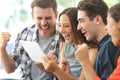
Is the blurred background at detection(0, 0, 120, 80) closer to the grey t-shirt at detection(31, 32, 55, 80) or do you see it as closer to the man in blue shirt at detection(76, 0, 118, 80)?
the grey t-shirt at detection(31, 32, 55, 80)

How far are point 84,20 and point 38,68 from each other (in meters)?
0.46

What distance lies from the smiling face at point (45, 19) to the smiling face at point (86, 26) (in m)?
0.25

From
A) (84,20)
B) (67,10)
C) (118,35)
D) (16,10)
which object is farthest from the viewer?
(16,10)

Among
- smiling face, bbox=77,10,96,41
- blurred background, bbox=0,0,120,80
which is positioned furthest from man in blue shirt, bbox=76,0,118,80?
blurred background, bbox=0,0,120,80

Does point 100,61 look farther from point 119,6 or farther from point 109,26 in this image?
point 119,6

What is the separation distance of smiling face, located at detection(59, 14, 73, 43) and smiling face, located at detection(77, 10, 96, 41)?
0.42 ft

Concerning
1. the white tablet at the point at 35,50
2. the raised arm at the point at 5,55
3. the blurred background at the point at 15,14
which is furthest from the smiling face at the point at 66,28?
the blurred background at the point at 15,14

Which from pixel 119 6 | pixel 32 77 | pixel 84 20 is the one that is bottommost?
pixel 32 77

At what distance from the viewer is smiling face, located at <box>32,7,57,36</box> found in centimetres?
188

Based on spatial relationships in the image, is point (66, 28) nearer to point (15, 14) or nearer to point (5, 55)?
point (5, 55)

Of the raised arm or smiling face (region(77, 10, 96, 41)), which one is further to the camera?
the raised arm

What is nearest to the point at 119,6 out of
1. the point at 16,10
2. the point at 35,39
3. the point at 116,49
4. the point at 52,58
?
the point at 116,49

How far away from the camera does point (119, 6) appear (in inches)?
56.6

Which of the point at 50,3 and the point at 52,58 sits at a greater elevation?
the point at 50,3
